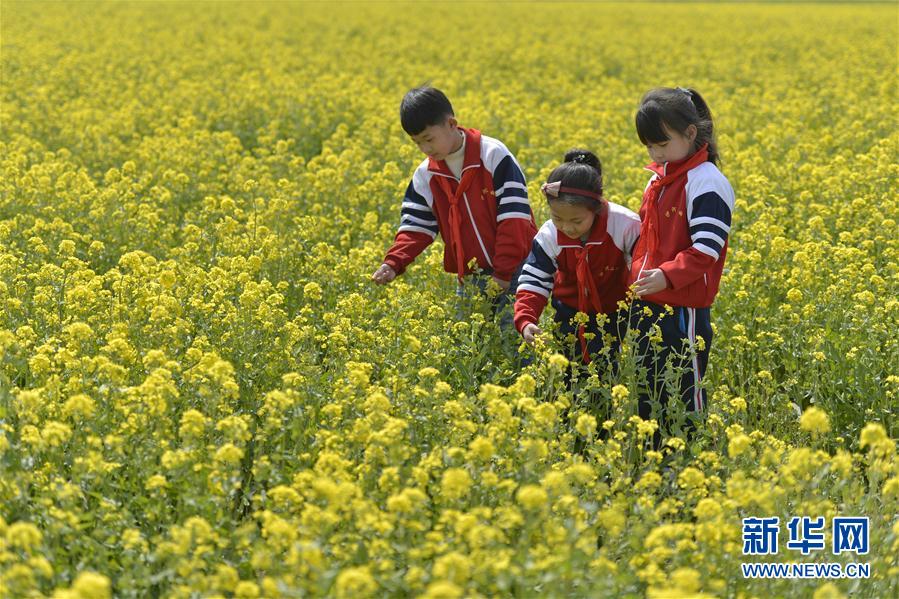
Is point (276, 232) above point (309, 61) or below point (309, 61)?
below

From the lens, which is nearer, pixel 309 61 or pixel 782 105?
pixel 782 105

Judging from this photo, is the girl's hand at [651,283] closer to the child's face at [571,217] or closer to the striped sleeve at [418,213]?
the child's face at [571,217]

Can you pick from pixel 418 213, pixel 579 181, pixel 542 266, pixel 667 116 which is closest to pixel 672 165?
pixel 667 116

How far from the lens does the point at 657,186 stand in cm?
499

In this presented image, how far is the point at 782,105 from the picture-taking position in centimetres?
1347

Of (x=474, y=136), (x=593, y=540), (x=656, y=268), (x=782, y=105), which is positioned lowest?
(x=593, y=540)

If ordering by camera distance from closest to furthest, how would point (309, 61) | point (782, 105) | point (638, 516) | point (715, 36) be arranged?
point (638, 516) < point (782, 105) < point (309, 61) < point (715, 36)

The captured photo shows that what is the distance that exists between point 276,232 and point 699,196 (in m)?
3.69

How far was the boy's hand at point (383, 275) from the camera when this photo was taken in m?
5.65

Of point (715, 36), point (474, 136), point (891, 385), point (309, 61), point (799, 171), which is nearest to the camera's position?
point (891, 385)

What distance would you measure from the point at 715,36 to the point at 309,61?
1186cm

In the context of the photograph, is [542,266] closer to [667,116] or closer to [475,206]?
[475,206]

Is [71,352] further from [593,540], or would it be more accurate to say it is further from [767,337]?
[767,337]

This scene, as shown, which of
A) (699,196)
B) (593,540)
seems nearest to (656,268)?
(699,196)
